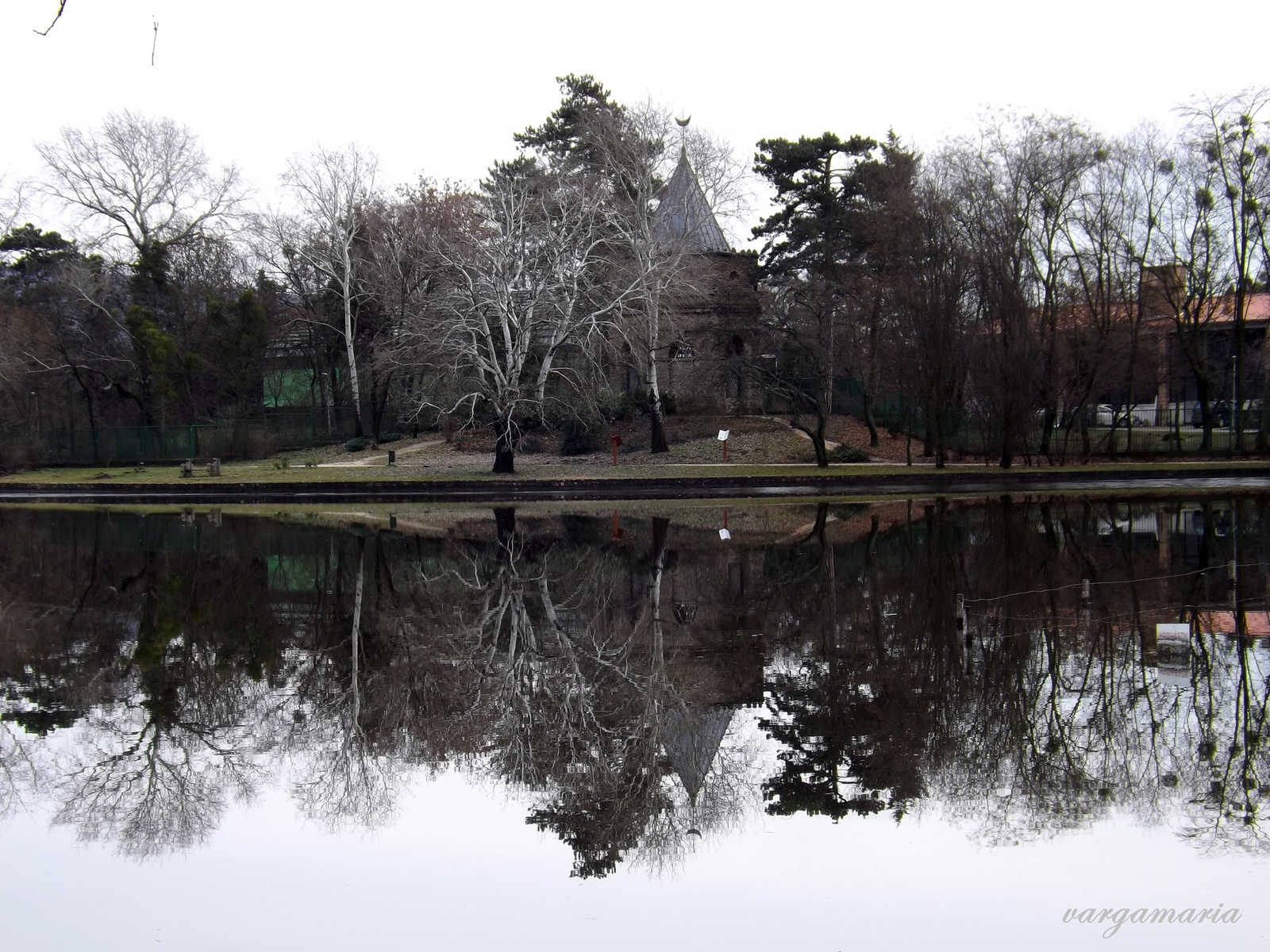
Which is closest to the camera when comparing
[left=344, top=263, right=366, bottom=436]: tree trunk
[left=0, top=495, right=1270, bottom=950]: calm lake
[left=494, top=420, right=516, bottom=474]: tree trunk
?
[left=0, top=495, right=1270, bottom=950]: calm lake

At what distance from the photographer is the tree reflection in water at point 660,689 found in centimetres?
727

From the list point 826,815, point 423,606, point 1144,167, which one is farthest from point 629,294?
point 826,815

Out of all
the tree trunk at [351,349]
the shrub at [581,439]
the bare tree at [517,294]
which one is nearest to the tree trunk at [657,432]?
the shrub at [581,439]

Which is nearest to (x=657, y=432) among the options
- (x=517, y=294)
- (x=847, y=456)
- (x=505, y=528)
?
(x=847, y=456)

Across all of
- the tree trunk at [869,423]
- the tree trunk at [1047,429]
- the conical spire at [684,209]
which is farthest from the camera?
the tree trunk at [869,423]

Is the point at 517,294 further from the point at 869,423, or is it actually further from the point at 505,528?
the point at 869,423

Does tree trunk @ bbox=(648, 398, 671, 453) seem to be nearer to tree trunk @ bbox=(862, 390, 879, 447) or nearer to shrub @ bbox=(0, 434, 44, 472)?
tree trunk @ bbox=(862, 390, 879, 447)

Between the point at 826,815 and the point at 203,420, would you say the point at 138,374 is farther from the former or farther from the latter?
the point at 826,815

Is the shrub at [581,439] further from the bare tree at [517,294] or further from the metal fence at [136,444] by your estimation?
the metal fence at [136,444]

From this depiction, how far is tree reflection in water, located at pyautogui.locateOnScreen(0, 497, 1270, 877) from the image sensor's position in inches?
286

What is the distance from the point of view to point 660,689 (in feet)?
32.3

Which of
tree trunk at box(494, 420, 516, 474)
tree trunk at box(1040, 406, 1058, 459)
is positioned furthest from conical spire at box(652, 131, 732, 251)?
tree trunk at box(1040, 406, 1058, 459)

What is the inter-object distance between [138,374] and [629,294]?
28426 mm

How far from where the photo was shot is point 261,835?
7.04 meters
